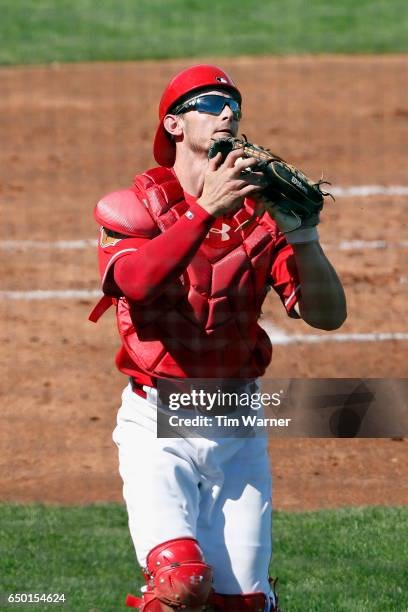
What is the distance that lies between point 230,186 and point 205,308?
0.48 meters

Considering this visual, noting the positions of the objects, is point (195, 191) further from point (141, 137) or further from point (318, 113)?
point (318, 113)

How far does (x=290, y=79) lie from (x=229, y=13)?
282cm

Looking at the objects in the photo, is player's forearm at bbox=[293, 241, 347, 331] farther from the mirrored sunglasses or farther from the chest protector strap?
the mirrored sunglasses

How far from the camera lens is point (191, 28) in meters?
15.3

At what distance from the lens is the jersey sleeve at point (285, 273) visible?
427 centimetres

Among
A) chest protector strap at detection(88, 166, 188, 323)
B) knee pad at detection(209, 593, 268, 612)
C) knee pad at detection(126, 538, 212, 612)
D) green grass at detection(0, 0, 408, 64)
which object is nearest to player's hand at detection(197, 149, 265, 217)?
chest protector strap at detection(88, 166, 188, 323)

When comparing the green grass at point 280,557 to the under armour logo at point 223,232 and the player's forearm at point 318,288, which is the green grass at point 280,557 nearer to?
the player's forearm at point 318,288

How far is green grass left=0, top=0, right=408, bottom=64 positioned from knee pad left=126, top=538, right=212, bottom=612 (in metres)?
10.8

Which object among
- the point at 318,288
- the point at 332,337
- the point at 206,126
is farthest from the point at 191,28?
the point at 318,288

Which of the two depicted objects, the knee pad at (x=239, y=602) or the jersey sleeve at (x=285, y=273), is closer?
the knee pad at (x=239, y=602)

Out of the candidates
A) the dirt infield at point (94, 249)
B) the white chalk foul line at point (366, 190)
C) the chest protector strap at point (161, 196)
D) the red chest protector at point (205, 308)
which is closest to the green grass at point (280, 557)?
the dirt infield at point (94, 249)

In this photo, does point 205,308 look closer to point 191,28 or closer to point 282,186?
point 282,186

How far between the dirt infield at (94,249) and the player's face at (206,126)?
102 inches

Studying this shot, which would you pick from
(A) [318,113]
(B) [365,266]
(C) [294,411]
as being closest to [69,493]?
(C) [294,411]
